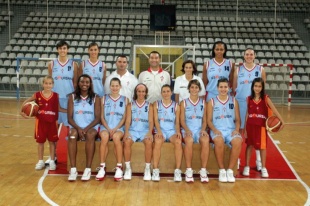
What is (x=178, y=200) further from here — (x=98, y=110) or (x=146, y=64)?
(x=146, y=64)

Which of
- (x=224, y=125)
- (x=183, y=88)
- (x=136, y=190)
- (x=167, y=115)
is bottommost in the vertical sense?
(x=136, y=190)

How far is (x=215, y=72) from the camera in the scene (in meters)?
4.90

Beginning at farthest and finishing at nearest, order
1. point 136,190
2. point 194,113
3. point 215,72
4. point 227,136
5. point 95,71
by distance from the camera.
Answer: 1. point 95,71
2. point 215,72
3. point 194,113
4. point 227,136
5. point 136,190

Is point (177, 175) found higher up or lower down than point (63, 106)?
lower down

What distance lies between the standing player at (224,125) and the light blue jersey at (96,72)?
1414 millimetres

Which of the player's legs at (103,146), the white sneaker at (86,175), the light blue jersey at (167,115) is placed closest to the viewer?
the white sneaker at (86,175)

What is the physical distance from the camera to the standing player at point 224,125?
4336 millimetres

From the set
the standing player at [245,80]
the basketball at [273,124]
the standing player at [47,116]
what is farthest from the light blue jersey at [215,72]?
the standing player at [47,116]

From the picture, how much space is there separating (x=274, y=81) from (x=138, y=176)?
9.11 meters

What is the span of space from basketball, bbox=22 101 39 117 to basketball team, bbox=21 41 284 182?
0.10 m

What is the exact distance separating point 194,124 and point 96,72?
140 centimetres

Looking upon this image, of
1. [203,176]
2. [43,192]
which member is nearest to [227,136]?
[203,176]

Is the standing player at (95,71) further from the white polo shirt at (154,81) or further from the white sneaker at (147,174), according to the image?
the white sneaker at (147,174)

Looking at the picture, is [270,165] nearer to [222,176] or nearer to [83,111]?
[222,176]
